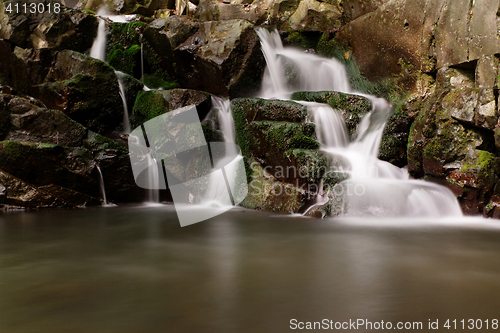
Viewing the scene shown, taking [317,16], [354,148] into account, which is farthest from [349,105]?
[317,16]

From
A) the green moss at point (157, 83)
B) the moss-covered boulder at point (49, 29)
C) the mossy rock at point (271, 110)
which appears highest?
the moss-covered boulder at point (49, 29)

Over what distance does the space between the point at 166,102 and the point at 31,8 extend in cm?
588

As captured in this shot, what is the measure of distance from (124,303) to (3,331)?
0.70 metres

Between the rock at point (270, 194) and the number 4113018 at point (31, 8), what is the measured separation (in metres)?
7.94

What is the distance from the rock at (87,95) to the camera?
8898mm

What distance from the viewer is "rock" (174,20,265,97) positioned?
33.2ft

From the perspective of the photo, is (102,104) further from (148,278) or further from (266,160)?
(148,278)

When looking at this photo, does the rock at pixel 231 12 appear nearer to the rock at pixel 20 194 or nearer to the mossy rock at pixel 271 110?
the mossy rock at pixel 271 110

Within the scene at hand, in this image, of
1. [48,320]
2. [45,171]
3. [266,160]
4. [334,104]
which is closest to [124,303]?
[48,320]

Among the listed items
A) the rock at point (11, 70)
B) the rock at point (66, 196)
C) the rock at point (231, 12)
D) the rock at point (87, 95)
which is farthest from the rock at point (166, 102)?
the rock at point (231, 12)

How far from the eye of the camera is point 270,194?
7.12m

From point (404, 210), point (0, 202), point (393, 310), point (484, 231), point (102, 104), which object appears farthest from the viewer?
point (102, 104)

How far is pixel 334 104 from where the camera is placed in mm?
8477

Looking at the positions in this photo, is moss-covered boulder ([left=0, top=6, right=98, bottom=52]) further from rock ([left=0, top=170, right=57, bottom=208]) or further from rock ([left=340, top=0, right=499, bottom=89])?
rock ([left=340, top=0, right=499, bottom=89])
